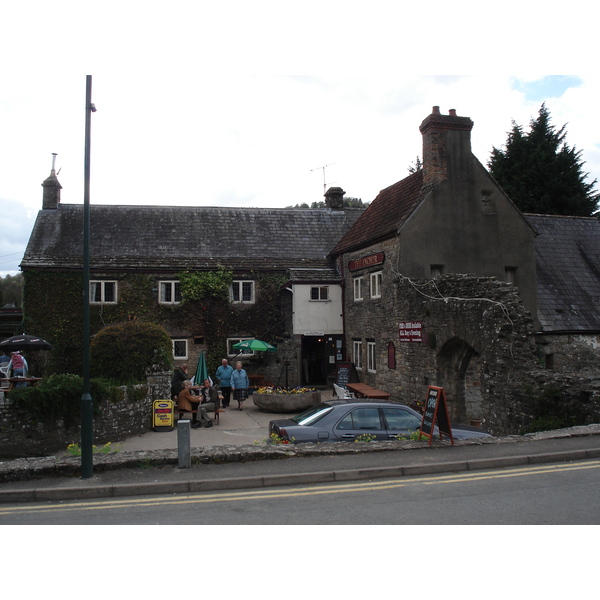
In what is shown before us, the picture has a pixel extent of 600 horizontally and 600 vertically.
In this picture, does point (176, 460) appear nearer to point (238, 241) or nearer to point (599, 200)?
point (238, 241)

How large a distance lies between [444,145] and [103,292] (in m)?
16.4

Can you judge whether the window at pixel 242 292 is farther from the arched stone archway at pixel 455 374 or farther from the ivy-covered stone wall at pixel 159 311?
the arched stone archway at pixel 455 374

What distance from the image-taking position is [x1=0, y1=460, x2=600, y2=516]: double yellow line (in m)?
7.50

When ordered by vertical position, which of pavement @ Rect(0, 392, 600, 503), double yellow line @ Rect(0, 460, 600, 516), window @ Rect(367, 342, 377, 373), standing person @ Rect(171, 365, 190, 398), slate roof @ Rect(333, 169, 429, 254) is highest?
slate roof @ Rect(333, 169, 429, 254)

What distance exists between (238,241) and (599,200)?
83.3 ft

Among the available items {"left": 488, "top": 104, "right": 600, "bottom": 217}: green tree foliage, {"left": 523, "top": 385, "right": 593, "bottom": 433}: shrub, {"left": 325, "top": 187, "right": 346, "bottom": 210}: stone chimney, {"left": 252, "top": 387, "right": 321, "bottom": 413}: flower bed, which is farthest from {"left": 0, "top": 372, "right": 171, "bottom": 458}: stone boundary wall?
{"left": 488, "top": 104, "right": 600, "bottom": 217}: green tree foliage

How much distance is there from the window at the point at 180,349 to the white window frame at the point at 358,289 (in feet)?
27.9

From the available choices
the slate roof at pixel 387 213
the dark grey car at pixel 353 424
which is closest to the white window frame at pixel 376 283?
the slate roof at pixel 387 213

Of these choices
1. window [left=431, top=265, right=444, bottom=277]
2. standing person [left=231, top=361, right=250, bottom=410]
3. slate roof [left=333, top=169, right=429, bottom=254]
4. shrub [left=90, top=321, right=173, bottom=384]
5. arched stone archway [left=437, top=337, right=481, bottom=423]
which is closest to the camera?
shrub [left=90, top=321, right=173, bottom=384]

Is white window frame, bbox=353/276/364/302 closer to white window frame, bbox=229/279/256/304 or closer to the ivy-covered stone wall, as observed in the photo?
the ivy-covered stone wall

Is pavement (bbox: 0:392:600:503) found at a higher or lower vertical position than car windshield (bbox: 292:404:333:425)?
lower

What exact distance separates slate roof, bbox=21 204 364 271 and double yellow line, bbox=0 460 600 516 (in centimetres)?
1860

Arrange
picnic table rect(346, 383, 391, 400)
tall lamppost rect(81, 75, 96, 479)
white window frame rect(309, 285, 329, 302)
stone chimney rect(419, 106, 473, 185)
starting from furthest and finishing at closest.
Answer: white window frame rect(309, 285, 329, 302), stone chimney rect(419, 106, 473, 185), picnic table rect(346, 383, 391, 400), tall lamppost rect(81, 75, 96, 479)

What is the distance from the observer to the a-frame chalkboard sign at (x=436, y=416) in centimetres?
1004
